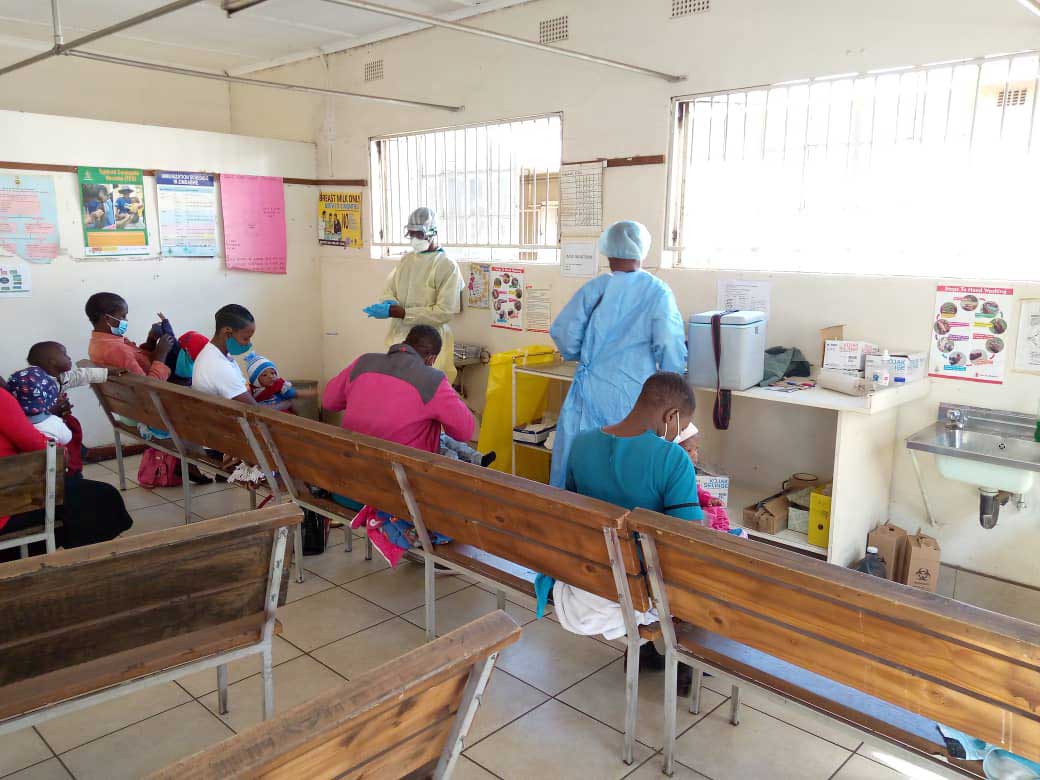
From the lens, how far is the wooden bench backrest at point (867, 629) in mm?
1316

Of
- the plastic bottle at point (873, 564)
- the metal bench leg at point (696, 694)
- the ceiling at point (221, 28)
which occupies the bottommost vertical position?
the metal bench leg at point (696, 694)

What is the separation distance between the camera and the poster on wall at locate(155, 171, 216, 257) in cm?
510

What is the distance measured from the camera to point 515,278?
464cm

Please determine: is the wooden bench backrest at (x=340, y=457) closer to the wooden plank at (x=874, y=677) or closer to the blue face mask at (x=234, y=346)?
the blue face mask at (x=234, y=346)

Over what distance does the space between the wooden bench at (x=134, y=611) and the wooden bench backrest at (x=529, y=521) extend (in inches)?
16.8

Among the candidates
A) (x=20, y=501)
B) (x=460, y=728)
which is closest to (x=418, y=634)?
(x=20, y=501)

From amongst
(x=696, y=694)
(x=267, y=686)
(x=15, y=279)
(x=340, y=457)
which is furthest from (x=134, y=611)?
(x=15, y=279)

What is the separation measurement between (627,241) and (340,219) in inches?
122

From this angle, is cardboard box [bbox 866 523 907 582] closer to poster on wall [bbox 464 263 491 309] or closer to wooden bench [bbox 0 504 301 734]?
wooden bench [bbox 0 504 301 734]

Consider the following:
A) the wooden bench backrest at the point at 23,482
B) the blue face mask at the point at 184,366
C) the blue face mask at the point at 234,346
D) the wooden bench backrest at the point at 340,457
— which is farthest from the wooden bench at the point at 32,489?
the blue face mask at the point at 184,366

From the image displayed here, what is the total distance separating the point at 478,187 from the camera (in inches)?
194

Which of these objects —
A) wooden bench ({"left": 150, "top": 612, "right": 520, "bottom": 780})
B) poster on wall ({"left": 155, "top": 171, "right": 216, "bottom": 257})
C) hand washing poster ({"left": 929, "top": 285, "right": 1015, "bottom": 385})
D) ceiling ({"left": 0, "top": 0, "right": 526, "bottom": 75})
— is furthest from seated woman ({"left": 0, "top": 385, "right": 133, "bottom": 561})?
hand washing poster ({"left": 929, "top": 285, "right": 1015, "bottom": 385})

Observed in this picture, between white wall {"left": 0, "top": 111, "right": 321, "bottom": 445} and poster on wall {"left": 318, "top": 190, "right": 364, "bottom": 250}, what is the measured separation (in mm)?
91

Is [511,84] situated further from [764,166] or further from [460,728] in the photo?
[460,728]
